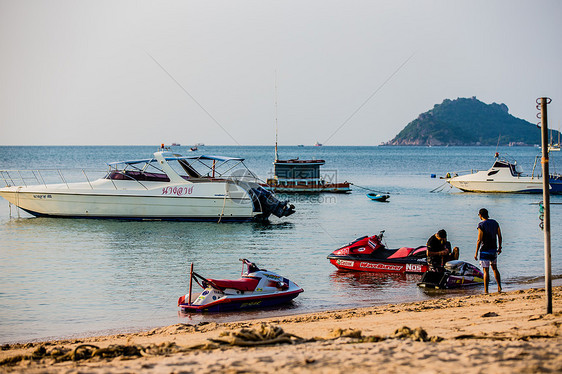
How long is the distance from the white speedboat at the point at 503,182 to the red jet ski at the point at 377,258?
29.3 metres

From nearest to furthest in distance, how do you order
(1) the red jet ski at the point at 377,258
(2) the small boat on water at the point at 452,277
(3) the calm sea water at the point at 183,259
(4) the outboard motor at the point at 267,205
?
1. (3) the calm sea water at the point at 183,259
2. (2) the small boat on water at the point at 452,277
3. (1) the red jet ski at the point at 377,258
4. (4) the outboard motor at the point at 267,205

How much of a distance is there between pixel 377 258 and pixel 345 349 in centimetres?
910

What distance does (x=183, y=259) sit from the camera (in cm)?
1770

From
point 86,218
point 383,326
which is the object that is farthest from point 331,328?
point 86,218

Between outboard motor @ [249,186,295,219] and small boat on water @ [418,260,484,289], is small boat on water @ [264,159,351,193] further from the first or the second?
small boat on water @ [418,260,484,289]

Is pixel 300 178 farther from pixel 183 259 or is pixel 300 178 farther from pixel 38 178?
pixel 38 178

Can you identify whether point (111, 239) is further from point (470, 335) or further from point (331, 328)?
point (470, 335)

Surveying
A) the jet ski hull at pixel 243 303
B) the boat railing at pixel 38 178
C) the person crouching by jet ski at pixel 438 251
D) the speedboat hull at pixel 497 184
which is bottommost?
the jet ski hull at pixel 243 303

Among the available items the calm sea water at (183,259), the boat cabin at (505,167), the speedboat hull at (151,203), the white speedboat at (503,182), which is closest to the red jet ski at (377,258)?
the calm sea water at (183,259)

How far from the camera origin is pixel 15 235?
2275 centimetres

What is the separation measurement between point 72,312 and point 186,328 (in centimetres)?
341

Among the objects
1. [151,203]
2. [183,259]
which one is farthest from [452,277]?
[151,203]

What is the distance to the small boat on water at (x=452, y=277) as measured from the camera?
13328 mm

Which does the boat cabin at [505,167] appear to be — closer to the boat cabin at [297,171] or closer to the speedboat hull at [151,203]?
the boat cabin at [297,171]
